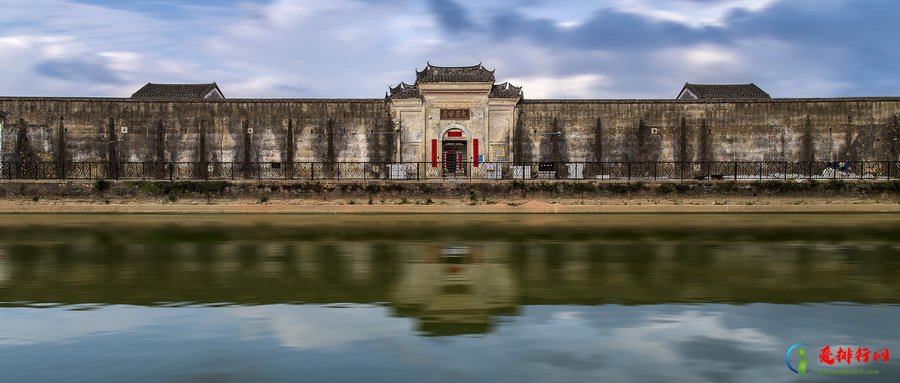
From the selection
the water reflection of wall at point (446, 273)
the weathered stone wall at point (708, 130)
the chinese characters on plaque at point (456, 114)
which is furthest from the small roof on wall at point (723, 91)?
the water reflection of wall at point (446, 273)

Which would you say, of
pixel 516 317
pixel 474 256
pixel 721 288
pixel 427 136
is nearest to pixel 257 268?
pixel 474 256

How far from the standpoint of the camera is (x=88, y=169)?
1446 inches

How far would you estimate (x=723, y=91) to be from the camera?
48.5m

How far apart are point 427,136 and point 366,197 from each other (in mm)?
8172

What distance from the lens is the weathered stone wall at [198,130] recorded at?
3697 cm

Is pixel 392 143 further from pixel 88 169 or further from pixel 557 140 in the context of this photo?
pixel 88 169

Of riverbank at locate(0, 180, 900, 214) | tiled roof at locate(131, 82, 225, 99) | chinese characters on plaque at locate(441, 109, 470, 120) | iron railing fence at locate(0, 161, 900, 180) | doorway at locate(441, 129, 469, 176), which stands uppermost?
tiled roof at locate(131, 82, 225, 99)

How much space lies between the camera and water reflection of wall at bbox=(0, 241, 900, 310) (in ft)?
32.6

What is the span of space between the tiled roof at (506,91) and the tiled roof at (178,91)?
Answer: 20.1 metres

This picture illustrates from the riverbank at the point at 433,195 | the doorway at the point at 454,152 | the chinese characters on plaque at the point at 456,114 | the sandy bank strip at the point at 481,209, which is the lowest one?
the sandy bank strip at the point at 481,209

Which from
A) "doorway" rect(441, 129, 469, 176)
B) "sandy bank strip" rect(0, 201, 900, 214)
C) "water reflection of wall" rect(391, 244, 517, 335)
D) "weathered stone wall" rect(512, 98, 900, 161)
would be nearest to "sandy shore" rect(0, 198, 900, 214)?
"sandy bank strip" rect(0, 201, 900, 214)

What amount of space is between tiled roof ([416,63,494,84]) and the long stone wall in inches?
84.3

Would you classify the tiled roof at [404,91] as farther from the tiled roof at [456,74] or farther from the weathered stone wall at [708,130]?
the weathered stone wall at [708,130]

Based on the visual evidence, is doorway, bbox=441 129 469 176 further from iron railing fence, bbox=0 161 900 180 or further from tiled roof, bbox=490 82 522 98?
tiled roof, bbox=490 82 522 98
